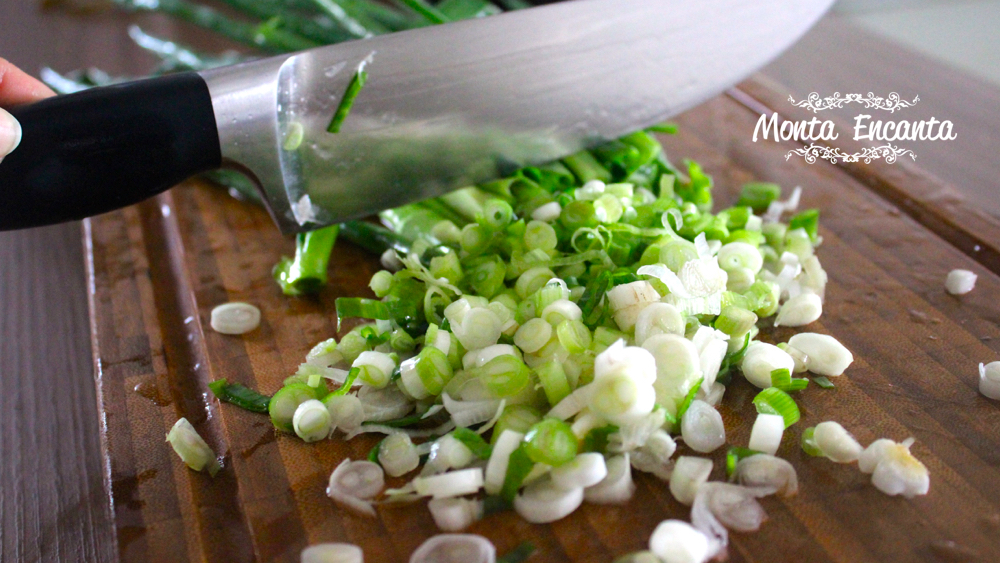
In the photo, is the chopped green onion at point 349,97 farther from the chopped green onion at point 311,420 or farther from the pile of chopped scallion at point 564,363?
the chopped green onion at point 311,420

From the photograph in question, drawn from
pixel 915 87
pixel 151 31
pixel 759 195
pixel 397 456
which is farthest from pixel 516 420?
pixel 151 31

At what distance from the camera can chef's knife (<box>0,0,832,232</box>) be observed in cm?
124

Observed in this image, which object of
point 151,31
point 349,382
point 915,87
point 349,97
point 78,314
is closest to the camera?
point 349,382

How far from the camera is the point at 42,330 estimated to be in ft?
4.99

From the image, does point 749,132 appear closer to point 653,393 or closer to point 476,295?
point 476,295

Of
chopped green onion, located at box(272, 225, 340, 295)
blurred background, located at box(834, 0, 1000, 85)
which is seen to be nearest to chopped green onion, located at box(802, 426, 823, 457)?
chopped green onion, located at box(272, 225, 340, 295)

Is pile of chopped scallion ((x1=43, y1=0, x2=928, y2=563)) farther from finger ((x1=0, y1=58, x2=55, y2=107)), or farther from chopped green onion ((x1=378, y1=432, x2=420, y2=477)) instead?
finger ((x1=0, y1=58, x2=55, y2=107))

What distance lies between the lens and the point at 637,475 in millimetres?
1095

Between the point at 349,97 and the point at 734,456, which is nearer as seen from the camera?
the point at 734,456

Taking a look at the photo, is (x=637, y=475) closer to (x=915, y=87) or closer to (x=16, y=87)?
(x=16, y=87)

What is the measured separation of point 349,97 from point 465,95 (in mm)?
231

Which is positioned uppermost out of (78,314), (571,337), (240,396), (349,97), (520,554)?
(349,97)

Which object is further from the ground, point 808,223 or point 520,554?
point 808,223

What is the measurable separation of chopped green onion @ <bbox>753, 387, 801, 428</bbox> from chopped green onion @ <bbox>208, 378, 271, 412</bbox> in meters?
0.76
